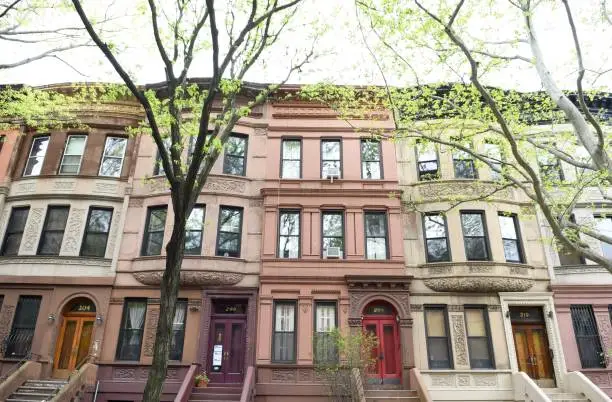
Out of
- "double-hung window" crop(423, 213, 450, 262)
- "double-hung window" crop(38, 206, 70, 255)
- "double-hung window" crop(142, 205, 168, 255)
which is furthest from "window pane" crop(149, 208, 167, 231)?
"double-hung window" crop(423, 213, 450, 262)

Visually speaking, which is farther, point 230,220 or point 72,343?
point 230,220

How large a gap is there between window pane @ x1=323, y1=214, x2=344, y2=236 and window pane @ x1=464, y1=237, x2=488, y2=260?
4677 mm

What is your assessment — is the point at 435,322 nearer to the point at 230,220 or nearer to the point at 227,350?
the point at 227,350

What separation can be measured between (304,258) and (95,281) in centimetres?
745

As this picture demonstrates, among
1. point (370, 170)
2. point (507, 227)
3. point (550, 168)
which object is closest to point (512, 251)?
point (507, 227)

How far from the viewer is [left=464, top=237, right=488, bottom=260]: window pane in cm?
1585

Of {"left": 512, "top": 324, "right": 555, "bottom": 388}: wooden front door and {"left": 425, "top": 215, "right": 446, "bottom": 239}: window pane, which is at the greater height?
{"left": 425, "top": 215, "right": 446, "bottom": 239}: window pane

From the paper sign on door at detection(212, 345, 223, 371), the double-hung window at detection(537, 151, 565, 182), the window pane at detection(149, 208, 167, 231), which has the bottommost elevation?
the paper sign on door at detection(212, 345, 223, 371)

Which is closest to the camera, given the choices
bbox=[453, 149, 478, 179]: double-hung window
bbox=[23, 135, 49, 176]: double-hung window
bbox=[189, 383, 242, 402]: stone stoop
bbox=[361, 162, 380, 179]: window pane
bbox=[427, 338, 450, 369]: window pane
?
bbox=[189, 383, 242, 402]: stone stoop

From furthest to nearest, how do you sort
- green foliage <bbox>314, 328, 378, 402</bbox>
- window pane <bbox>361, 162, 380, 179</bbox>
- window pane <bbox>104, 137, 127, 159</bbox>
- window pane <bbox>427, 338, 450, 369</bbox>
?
window pane <bbox>104, 137, 127, 159</bbox> < window pane <bbox>361, 162, 380, 179</bbox> < window pane <bbox>427, 338, 450, 369</bbox> < green foliage <bbox>314, 328, 378, 402</bbox>

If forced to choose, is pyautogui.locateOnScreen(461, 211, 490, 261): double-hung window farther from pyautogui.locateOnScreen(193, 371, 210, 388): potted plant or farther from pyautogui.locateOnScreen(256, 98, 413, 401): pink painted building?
pyautogui.locateOnScreen(193, 371, 210, 388): potted plant

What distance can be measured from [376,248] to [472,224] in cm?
382

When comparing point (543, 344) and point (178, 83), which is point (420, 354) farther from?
point (178, 83)

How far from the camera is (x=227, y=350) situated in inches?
581
